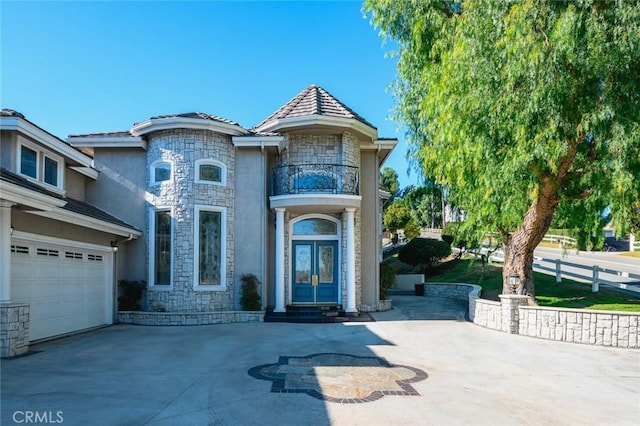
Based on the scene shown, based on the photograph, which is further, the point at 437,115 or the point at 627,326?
the point at 437,115

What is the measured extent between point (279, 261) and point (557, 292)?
32.5 feet

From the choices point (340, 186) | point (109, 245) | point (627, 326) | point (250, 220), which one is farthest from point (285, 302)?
point (627, 326)

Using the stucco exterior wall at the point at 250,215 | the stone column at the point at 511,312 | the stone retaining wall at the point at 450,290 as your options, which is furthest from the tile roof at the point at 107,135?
the stone retaining wall at the point at 450,290

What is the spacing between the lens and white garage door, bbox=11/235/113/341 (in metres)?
9.03

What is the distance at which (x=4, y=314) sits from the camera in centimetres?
789

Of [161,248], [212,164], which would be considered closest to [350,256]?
[212,164]

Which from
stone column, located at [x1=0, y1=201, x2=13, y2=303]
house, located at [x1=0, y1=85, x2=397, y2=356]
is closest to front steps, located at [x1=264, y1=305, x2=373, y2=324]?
house, located at [x1=0, y1=85, x2=397, y2=356]

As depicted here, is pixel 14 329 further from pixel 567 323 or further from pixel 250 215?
pixel 567 323

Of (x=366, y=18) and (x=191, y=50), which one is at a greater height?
(x=366, y=18)

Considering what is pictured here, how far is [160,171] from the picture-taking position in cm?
1361

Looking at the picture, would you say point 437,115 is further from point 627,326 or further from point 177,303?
point 177,303

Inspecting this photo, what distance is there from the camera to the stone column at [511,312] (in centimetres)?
1109

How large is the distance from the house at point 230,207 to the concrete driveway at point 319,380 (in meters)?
2.82

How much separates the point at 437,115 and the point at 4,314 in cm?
1076
